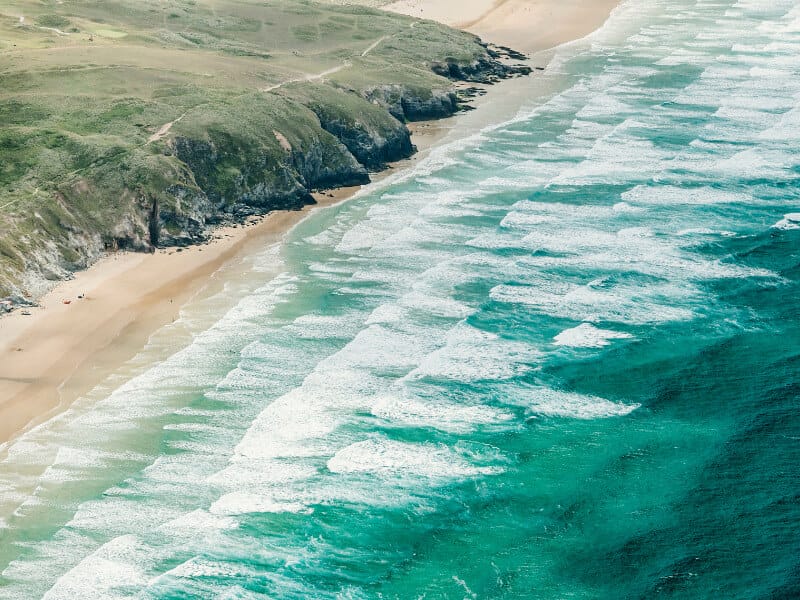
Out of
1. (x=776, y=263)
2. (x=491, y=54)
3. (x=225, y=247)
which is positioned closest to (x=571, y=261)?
(x=776, y=263)

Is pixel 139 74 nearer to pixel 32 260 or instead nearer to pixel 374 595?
pixel 32 260

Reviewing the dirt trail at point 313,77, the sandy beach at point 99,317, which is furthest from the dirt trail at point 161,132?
the dirt trail at point 313,77

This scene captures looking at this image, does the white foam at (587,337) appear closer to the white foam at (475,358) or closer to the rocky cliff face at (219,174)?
the white foam at (475,358)

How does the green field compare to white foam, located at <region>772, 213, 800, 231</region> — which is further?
white foam, located at <region>772, 213, 800, 231</region>

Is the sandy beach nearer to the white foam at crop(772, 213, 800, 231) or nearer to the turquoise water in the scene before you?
the turquoise water

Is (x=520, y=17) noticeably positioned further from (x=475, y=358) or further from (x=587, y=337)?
(x=475, y=358)

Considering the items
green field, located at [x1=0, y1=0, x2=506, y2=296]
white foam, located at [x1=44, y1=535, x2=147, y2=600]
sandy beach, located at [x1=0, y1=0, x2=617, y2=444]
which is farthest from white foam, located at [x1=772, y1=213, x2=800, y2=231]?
white foam, located at [x1=44, y1=535, x2=147, y2=600]

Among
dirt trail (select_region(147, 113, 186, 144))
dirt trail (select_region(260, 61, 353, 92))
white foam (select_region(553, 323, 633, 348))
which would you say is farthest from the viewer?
dirt trail (select_region(260, 61, 353, 92))
